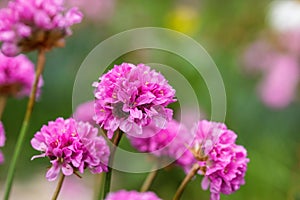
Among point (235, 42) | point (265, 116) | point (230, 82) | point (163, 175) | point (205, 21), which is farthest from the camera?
point (205, 21)

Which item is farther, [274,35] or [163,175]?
[274,35]

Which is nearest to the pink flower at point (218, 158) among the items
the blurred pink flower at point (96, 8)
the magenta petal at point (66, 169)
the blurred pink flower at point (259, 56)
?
the magenta petal at point (66, 169)

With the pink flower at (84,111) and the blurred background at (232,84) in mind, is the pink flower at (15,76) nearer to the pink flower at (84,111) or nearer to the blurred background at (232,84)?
the pink flower at (84,111)

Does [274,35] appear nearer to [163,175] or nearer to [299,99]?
[299,99]

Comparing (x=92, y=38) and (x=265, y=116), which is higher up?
(x=92, y=38)

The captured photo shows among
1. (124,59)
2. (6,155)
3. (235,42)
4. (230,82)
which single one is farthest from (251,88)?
(6,155)

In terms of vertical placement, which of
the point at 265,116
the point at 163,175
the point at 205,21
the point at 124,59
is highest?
the point at 205,21

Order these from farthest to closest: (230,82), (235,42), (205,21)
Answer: (205,21)
(235,42)
(230,82)
